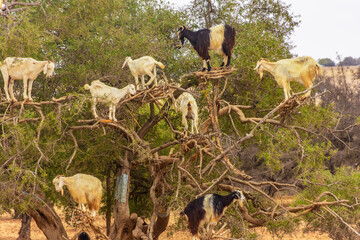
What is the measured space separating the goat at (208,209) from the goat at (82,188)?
1.79m

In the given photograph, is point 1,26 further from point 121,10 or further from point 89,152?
point 121,10

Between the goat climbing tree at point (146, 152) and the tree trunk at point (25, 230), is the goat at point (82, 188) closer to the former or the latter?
the goat climbing tree at point (146, 152)

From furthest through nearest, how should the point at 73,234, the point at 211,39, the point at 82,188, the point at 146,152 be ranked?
1. the point at 73,234
2. the point at 211,39
3. the point at 146,152
4. the point at 82,188

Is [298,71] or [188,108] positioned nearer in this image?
[298,71]

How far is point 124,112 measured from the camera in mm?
10820

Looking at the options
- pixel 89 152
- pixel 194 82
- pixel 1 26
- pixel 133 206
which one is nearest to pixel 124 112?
pixel 89 152

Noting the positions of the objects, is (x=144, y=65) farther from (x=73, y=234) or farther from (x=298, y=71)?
(x=73, y=234)

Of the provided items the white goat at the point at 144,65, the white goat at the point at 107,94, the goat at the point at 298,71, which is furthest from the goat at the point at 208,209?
the white goat at the point at 144,65

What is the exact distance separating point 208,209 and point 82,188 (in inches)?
92.5

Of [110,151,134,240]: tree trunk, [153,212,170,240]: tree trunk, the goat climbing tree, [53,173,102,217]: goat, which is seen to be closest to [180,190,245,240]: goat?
the goat climbing tree

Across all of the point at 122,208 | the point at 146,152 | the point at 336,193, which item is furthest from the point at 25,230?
the point at 336,193

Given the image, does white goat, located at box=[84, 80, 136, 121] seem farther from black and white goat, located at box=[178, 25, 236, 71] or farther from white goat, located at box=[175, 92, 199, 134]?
black and white goat, located at box=[178, 25, 236, 71]

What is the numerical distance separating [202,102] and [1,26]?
5072mm

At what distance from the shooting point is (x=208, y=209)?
806cm
